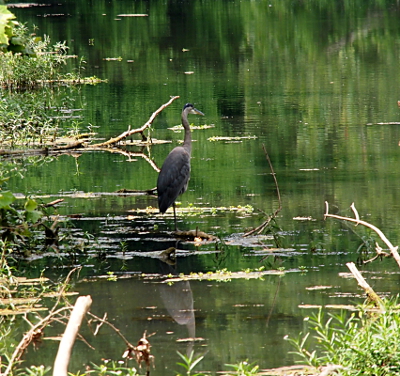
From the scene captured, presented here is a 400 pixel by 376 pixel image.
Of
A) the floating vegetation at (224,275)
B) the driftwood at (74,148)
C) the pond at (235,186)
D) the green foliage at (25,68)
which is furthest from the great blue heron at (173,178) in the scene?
the green foliage at (25,68)

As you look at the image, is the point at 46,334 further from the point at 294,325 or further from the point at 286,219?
the point at 286,219

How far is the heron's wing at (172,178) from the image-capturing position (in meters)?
10.4

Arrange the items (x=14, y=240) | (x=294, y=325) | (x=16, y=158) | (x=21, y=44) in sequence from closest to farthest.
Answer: (x=294, y=325) < (x=21, y=44) < (x=14, y=240) < (x=16, y=158)

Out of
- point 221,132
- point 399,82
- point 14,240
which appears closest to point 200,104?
point 221,132

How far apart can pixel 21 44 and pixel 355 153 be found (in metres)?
7.07

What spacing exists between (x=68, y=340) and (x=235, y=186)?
7.93 metres

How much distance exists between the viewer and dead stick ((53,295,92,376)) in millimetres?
4371

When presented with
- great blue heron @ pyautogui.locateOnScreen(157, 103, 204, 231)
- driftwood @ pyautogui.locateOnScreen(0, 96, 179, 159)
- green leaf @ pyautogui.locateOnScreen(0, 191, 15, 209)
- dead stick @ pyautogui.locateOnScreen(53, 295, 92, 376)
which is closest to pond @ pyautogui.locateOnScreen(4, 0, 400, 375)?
driftwood @ pyautogui.locateOnScreen(0, 96, 179, 159)

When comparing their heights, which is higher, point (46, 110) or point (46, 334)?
point (46, 110)

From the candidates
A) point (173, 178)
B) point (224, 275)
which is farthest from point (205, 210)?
point (224, 275)

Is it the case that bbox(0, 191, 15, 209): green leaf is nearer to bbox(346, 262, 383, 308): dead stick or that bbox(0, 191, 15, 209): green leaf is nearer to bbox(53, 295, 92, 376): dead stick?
bbox(346, 262, 383, 308): dead stick

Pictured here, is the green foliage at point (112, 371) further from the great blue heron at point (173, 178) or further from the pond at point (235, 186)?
the great blue heron at point (173, 178)

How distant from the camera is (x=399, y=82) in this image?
2148 centimetres

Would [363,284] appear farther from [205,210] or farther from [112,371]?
[205,210]
